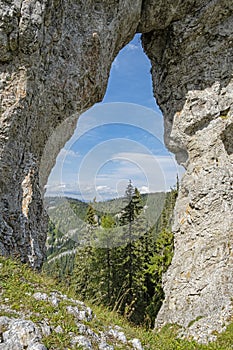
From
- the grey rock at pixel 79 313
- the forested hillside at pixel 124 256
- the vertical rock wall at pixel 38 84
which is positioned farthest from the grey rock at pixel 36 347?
the forested hillside at pixel 124 256

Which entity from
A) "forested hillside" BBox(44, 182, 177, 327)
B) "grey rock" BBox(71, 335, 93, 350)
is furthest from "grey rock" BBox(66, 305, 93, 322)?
"forested hillside" BBox(44, 182, 177, 327)

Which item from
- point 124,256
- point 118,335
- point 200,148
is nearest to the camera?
point 118,335

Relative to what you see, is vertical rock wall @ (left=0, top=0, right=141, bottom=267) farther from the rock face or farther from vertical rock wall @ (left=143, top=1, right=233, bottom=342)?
vertical rock wall @ (left=143, top=1, right=233, bottom=342)

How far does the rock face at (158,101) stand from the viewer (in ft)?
32.3

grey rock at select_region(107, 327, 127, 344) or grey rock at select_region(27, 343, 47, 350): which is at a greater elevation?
grey rock at select_region(27, 343, 47, 350)

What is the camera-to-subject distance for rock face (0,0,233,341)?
9852 mm

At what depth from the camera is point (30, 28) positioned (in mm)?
9844

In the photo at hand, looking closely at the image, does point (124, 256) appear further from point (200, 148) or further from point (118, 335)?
point (118, 335)

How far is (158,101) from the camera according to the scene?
18203mm

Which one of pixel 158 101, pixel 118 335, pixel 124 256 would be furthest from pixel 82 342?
pixel 124 256

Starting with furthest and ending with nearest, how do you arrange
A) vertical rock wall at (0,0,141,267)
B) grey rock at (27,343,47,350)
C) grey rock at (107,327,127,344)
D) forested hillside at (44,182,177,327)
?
forested hillside at (44,182,177,327) < vertical rock wall at (0,0,141,267) < grey rock at (107,327,127,344) < grey rock at (27,343,47,350)

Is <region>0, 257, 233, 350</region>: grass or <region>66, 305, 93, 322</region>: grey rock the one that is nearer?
<region>0, 257, 233, 350</region>: grass

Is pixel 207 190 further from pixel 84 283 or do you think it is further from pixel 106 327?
pixel 84 283

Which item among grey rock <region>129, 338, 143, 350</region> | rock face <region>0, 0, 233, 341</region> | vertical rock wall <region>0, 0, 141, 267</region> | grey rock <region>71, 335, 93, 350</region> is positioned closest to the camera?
grey rock <region>71, 335, 93, 350</region>
